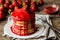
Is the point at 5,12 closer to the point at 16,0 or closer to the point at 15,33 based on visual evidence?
the point at 16,0

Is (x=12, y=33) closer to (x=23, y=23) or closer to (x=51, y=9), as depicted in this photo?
(x=23, y=23)

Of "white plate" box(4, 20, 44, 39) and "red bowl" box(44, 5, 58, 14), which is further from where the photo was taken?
"red bowl" box(44, 5, 58, 14)

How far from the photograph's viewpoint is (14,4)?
1.16 metres

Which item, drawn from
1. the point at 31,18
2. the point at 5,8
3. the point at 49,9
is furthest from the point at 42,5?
the point at 31,18

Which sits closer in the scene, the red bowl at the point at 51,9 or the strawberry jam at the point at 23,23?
the strawberry jam at the point at 23,23

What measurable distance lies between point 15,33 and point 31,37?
79mm

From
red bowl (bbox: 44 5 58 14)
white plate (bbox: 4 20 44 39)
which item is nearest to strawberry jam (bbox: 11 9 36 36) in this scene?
white plate (bbox: 4 20 44 39)

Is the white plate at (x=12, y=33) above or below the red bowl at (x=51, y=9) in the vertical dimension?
below

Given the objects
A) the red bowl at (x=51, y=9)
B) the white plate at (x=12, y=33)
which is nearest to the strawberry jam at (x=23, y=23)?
the white plate at (x=12, y=33)

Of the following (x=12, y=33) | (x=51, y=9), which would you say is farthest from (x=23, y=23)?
(x=51, y=9)

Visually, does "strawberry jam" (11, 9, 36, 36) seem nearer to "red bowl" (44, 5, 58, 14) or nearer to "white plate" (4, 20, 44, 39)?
"white plate" (4, 20, 44, 39)

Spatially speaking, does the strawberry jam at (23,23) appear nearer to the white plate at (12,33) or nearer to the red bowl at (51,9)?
the white plate at (12,33)

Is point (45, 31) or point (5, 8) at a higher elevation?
point (5, 8)

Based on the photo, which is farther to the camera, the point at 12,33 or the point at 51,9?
the point at 51,9
